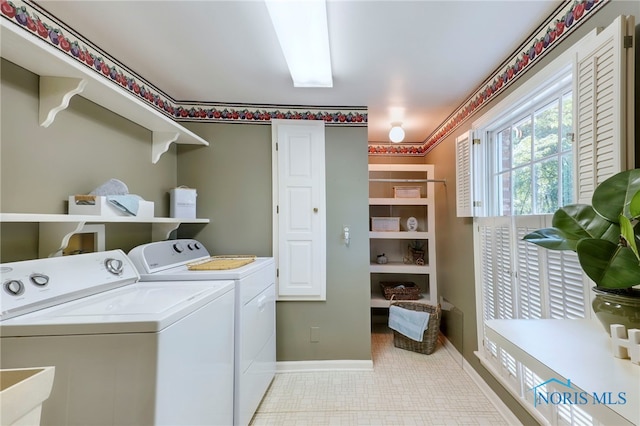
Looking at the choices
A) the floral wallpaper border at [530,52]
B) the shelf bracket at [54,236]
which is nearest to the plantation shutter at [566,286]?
the floral wallpaper border at [530,52]

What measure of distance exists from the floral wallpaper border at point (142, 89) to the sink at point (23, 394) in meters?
1.52

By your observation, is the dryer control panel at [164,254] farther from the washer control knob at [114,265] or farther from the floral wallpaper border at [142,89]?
the floral wallpaper border at [142,89]

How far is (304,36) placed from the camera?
1320 millimetres


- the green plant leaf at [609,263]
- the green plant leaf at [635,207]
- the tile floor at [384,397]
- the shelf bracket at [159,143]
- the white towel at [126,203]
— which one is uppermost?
the shelf bracket at [159,143]

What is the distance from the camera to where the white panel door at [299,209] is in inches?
90.4

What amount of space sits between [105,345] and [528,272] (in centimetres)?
204

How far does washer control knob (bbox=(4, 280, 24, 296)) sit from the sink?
0.47 meters

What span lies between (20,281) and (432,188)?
3.25 metres

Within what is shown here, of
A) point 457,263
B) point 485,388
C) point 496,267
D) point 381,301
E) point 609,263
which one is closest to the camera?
point 609,263

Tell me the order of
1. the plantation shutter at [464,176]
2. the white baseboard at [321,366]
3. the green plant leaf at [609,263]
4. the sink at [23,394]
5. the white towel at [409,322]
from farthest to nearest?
the white towel at [409,322] < the white baseboard at [321,366] < the plantation shutter at [464,176] < the green plant leaf at [609,263] < the sink at [23,394]

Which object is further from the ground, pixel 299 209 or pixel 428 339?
pixel 299 209

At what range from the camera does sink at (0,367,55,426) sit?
1.68 feet

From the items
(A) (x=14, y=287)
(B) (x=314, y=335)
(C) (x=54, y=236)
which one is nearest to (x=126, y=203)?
(C) (x=54, y=236)

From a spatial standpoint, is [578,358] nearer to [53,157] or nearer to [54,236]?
[54,236]
